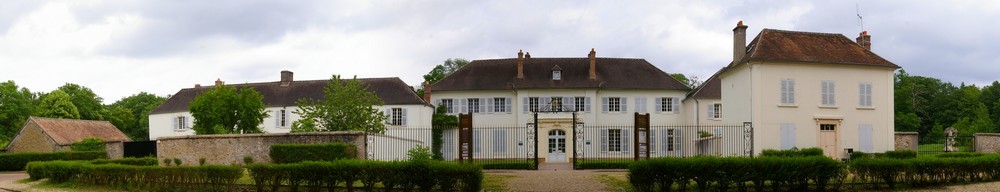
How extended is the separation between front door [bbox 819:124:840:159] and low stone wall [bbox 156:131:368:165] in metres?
15.3

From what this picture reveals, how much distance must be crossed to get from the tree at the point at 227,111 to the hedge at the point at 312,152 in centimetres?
1153

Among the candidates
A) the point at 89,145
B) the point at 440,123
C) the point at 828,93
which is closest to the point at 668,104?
the point at 440,123

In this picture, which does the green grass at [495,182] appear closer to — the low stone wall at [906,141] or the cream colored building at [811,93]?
the cream colored building at [811,93]

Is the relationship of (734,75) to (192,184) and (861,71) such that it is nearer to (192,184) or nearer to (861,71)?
(861,71)

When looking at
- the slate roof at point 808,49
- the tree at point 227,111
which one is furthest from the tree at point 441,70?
the slate roof at point 808,49

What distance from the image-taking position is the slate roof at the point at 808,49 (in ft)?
89.1

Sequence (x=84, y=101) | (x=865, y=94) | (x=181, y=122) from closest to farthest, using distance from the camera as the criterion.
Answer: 1. (x=865, y=94)
2. (x=181, y=122)
3. (x=84, y=101)

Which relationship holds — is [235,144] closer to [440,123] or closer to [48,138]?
[48,138]

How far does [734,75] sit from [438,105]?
16.1 metres

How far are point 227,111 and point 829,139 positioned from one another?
75.0 ft

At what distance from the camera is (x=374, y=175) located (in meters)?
15.5

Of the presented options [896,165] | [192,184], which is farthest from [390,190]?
[896,165]

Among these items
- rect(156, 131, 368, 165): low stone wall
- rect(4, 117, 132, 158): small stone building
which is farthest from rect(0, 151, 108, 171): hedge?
rect(156, 131, 368, 165): low stone wall

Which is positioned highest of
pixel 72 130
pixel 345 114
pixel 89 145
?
pixel 345 114
